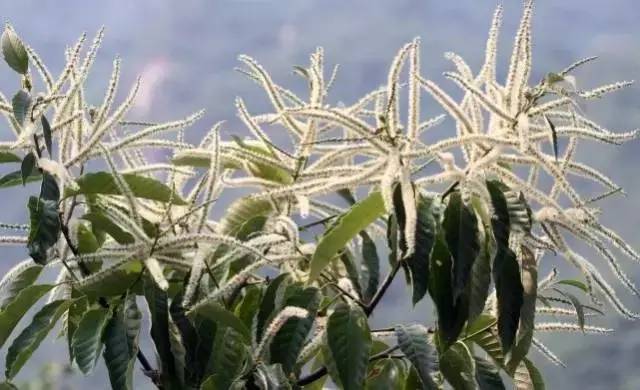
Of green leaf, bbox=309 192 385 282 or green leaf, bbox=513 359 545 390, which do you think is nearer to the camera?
green leaf, bbox=309 192 385 282

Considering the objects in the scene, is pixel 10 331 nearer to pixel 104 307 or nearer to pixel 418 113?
pixel 104 307

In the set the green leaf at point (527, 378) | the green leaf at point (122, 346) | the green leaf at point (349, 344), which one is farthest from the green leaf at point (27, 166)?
the green leaf at point (527, 378)

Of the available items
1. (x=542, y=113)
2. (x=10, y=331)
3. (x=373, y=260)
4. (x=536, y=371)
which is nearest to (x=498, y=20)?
(x=542, y=113)

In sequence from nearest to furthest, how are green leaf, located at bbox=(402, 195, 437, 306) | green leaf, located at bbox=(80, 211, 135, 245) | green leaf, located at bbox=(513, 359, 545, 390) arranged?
green leaf, located at bbox=(402, 195, 437, 306)
green leaf, located at bbox=(80, 211, 135, 245)
green leaf, located at bbox=(513, 359, 545, 390)

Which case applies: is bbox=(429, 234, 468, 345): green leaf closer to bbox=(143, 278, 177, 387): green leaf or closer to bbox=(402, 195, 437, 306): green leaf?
bbox=(402, 195, 437, 306): green leaf

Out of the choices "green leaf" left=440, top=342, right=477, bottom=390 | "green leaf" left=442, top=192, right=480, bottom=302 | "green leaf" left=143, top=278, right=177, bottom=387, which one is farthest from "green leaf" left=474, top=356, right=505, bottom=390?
"green leaf" left=143, top=278, right=177, bottom=387

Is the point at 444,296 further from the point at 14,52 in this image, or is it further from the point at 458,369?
the point at 14,52
